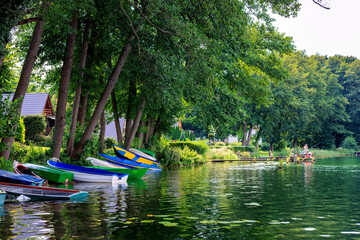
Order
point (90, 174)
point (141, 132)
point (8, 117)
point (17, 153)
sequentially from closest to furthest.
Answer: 1. point (8, 117)
2. point (90, 174)
3. point (17, 153)
4. point (141, 132)

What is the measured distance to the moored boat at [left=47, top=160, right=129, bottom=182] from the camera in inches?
714

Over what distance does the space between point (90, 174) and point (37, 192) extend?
6.18 meters

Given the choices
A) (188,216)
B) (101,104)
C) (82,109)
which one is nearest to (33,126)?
(82,109)

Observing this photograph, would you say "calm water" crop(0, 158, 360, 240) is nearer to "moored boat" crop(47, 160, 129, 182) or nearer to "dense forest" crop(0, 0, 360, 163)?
"moored boat" crop(47, 160, 129, 182)

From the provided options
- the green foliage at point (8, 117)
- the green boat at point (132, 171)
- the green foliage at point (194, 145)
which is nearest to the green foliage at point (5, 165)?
the green foliage at point (8, 117)

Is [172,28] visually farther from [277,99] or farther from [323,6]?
[277,99]

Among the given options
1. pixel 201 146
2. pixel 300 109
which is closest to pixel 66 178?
pixel 201 146

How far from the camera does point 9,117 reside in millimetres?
14516

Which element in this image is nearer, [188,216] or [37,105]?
[188,216]

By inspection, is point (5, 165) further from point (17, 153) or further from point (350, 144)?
point (350, 144)

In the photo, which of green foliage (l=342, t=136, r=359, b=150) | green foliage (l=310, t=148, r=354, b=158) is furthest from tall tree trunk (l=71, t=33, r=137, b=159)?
green foliage (l=342, t=136, r=359, b=150)

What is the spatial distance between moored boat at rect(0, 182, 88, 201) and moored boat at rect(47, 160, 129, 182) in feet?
19.0

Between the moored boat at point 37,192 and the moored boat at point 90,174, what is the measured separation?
578cm

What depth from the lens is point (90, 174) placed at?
18.2m
